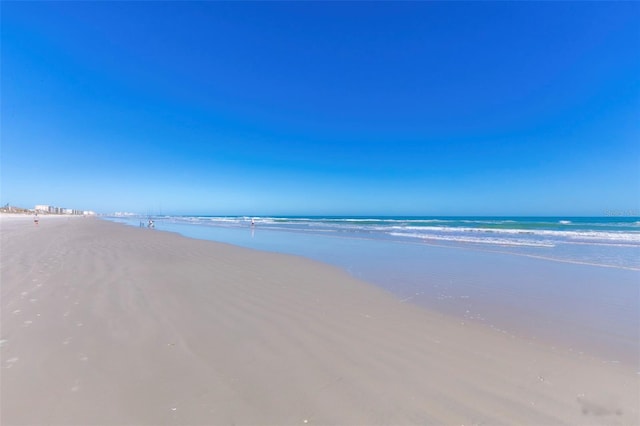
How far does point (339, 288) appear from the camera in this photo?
727 centimetres

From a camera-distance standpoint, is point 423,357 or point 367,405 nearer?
point 367,405

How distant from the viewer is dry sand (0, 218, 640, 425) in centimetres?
261

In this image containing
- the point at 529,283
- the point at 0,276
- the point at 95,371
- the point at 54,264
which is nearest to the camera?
the point at 95,371

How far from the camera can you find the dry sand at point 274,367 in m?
2.61

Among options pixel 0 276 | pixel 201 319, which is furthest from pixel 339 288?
pixel 0 276

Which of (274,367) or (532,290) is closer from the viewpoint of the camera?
(274,367)

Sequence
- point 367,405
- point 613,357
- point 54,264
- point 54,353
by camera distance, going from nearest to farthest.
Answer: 1. point 367,405
2. point 54,353
3. point 613,357
4. point 54,264

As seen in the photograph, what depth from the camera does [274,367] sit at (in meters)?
3.36

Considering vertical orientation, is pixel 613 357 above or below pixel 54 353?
below

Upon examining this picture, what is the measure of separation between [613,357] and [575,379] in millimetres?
1277

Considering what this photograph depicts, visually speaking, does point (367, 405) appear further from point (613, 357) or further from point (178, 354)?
point (613, 357)

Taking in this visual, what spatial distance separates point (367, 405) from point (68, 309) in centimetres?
559

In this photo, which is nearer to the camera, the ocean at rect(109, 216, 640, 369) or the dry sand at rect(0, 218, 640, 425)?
the dry sand at rect(0, 218, 640, 425)

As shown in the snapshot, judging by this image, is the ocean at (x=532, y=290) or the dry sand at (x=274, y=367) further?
the ocean at (x=532, y=290)
